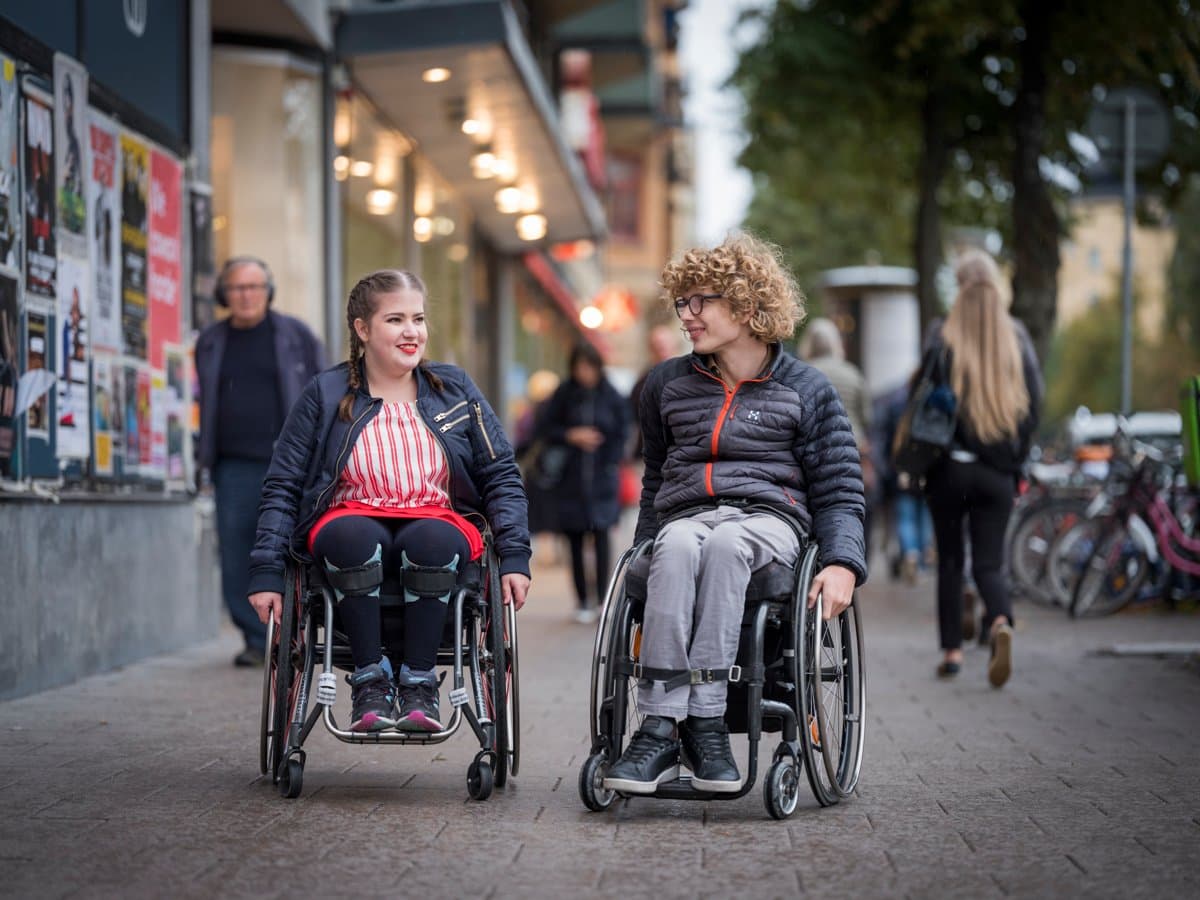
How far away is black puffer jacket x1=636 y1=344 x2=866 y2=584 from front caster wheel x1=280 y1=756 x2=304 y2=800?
116 centimetres

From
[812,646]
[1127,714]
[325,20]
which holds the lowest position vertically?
[1127,714]

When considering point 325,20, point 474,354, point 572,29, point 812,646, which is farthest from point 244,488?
point 572,29

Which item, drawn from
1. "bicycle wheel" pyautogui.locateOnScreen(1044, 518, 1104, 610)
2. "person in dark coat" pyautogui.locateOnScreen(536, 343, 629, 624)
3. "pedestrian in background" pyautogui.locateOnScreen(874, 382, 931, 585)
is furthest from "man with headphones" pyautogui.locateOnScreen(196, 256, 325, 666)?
"pedestrian in background" pyautogui.locateOnScreen(874, 382, 931, 585)

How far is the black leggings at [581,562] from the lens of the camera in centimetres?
1245

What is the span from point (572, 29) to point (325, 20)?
15178 mm

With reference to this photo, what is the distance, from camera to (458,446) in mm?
5840

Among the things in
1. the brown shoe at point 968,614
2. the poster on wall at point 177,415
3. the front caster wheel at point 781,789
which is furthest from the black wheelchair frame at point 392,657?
the brown shoe at point 968,614

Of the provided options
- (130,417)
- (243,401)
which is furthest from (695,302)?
(130,417)

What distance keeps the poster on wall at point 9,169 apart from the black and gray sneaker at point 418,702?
9.80 ft

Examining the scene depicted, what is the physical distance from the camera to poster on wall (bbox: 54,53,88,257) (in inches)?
327

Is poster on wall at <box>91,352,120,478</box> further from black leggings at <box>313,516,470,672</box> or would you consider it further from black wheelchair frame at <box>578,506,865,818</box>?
black wheelchair frame at <box>578,506,865,818</box>

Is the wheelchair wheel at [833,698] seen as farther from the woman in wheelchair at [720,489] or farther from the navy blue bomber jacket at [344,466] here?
the navy blue bomber jacket at [344,466]

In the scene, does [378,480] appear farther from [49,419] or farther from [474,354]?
[474,354]

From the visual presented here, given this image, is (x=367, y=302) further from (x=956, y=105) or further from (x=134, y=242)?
(x=956, y=105)
